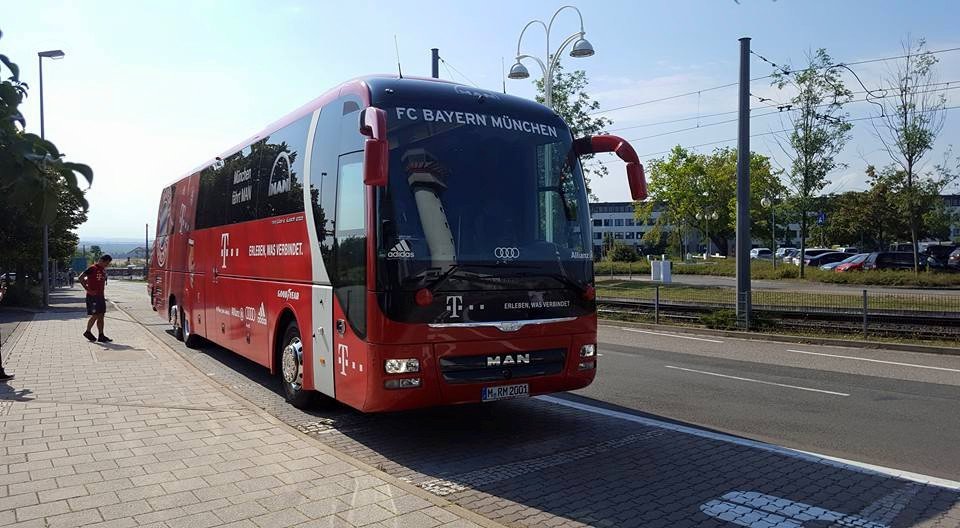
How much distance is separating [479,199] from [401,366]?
1.71m

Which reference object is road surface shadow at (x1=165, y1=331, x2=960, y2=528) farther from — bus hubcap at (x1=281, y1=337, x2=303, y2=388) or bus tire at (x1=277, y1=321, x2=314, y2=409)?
bus hubcap at (x1=281, y1=337, x2=303, y2=388)

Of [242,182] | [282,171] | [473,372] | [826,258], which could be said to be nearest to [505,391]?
[473,372]

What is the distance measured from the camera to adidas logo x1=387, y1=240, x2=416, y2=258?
6.41 metres

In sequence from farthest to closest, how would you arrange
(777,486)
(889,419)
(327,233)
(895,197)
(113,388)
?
1. (895,197)
2. (113,388)
3. (889,419)
4. (327,233)
5. (777,486)

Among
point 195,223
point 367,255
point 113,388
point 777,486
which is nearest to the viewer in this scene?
point 777,486

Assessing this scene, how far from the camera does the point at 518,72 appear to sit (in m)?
21.8

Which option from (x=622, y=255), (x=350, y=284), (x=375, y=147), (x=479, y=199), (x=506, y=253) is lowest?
(x=350, y=284)

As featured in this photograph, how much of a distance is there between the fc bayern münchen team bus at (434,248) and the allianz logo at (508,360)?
14mm

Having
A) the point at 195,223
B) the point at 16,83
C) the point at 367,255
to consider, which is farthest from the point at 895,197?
the point at 16,83

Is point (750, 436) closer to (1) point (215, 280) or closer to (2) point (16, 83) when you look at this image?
(2) point (16, 83)

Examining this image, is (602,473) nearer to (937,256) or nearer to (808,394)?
(808,394)

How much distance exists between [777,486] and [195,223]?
10979 millimetres

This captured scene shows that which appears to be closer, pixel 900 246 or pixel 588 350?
pixel 588 350

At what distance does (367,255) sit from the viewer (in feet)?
21.4
